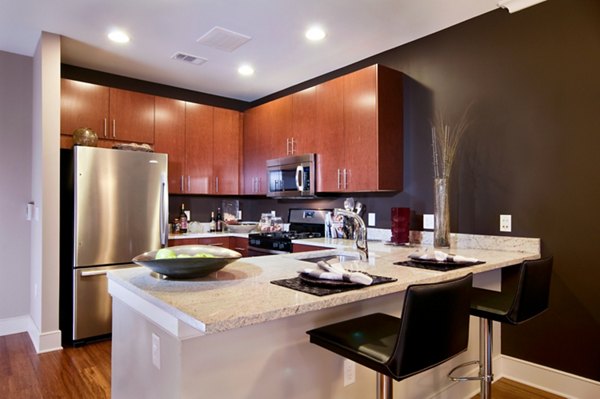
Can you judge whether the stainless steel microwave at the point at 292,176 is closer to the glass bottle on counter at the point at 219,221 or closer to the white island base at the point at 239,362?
the glass bottle on counter at the point at 219,221

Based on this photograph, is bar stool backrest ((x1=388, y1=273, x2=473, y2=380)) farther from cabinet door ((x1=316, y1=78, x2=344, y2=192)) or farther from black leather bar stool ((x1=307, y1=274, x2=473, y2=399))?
cabinet door ((x1=316, y1=78, x2=344, y2=192))

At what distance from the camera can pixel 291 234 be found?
3967mm

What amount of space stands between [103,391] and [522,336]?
9.18ft

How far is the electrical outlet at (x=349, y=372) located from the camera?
69.3 inches

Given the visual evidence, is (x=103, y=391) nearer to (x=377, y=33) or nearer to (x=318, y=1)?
(x=318, y=1)

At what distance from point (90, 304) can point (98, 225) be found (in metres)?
0.69

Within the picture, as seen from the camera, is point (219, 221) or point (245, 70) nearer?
point (245, 70)

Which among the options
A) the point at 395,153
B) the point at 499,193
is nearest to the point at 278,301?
the point at 499,193

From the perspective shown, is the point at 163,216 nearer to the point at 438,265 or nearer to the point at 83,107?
the point at 83,107

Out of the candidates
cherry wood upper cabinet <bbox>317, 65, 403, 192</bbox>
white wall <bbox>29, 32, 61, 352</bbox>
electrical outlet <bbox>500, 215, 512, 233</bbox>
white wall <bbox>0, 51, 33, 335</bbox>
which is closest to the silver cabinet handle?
white wall <bbox>29, 32, 61, 352</bbox>

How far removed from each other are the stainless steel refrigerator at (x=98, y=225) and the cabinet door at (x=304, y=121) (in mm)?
1456

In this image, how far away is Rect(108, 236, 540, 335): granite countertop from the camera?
1081 millimetres

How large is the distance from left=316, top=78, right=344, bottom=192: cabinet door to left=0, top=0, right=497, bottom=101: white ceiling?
35 cm

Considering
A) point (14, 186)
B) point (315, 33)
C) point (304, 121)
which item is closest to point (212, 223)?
point (304, 121)
